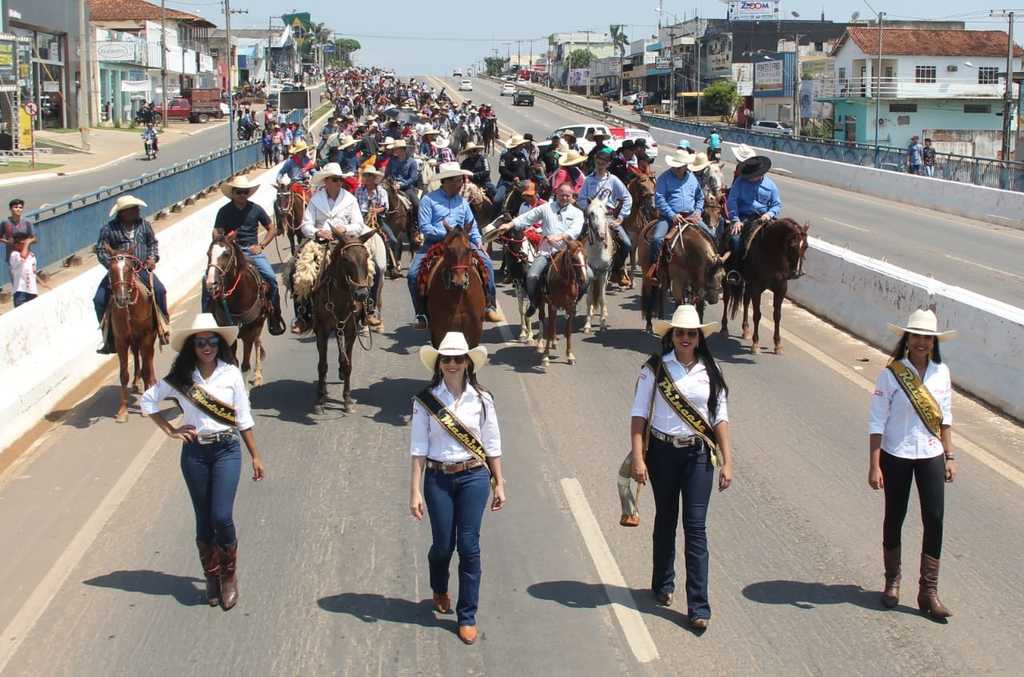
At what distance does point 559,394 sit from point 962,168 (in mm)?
29667

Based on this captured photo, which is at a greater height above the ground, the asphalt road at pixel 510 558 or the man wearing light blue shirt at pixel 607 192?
the man wearing light blue shirt at pixel 607 192

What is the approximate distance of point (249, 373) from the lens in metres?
15.4

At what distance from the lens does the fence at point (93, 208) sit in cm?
2214

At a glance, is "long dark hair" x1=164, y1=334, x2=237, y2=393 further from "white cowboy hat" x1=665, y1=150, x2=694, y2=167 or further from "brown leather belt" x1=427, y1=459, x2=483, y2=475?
"white cowboy hat" x1=665, y1=150, x2=694, y2=167

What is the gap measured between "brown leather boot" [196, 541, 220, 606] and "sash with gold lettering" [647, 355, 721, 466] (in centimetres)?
305

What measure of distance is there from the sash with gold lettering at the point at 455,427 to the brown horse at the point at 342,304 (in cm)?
580

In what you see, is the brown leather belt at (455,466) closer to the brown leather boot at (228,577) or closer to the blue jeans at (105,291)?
the brown leather boot at (228,577)

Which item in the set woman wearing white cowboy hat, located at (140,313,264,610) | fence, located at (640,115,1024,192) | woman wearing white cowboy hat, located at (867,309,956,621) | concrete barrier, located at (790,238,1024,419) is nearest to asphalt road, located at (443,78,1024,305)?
concrete barrier, located at (790,238,1024,419)

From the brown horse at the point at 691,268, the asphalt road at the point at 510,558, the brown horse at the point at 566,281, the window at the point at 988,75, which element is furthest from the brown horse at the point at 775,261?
the window at the point at 988,75

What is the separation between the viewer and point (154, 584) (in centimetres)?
877

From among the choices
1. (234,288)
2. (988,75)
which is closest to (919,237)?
(234,288)

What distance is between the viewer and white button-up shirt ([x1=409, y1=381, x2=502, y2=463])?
7.58 m

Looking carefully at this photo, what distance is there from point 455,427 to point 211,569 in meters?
2.01

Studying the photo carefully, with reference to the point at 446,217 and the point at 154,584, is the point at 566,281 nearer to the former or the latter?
the point at 446,217
